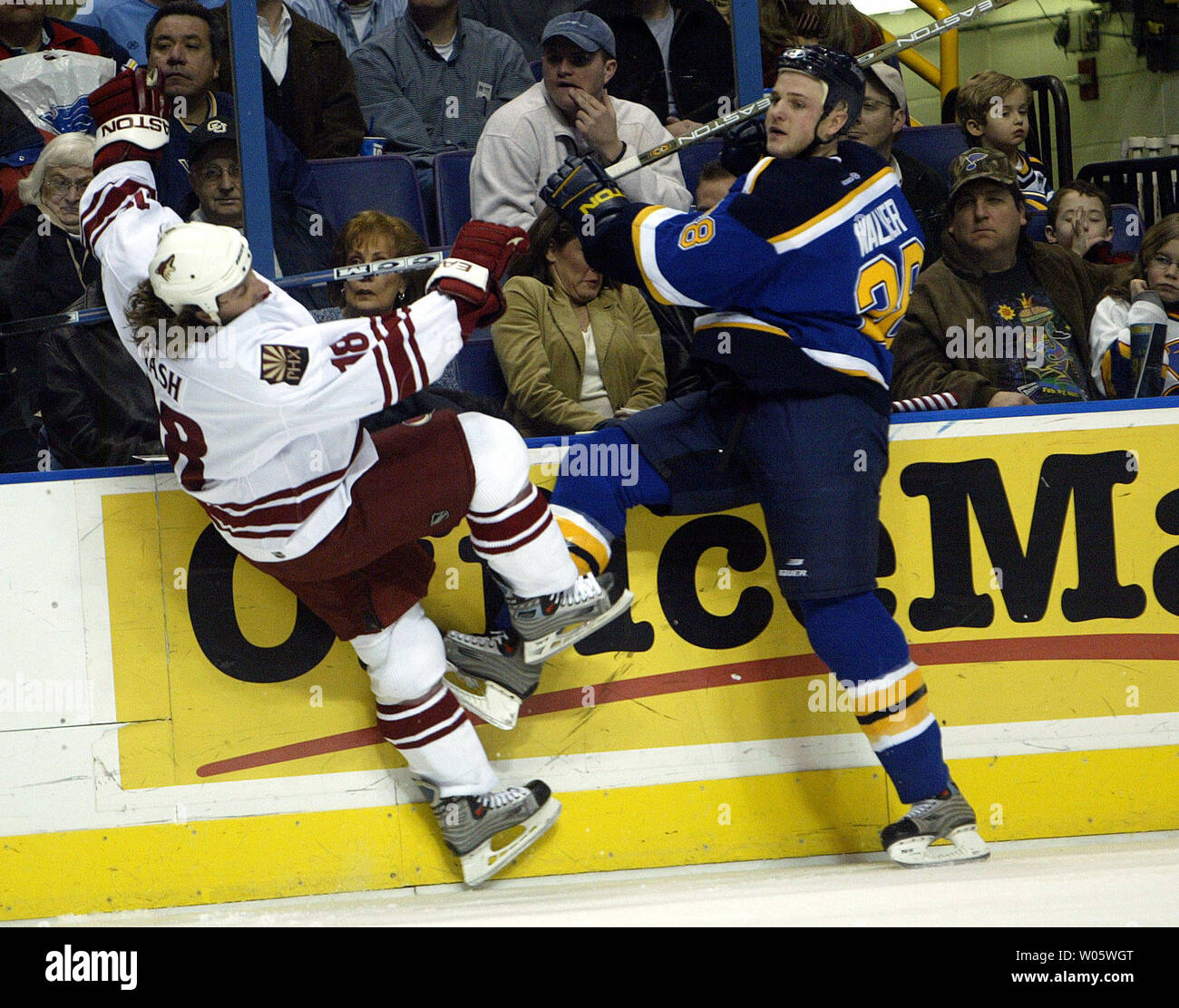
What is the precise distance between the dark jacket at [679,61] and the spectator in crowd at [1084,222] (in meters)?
1.31

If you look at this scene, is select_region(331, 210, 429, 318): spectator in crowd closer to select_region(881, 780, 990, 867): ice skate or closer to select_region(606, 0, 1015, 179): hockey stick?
select_region(606, 0, 1015, 179): hockey stick

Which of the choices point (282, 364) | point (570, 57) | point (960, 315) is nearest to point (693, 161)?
point (570, 57)

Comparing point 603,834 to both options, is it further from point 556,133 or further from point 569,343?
point 556,133

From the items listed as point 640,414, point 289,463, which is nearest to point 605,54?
point 640,414

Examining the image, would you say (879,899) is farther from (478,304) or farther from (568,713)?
(478,304)

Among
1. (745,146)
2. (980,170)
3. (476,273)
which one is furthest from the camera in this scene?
(980,170)

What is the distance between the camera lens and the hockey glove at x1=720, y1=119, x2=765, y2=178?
8.86 feet

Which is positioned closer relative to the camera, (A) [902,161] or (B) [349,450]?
(B) [349,450]

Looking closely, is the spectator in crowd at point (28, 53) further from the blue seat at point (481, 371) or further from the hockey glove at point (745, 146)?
the hockey glove at point (745, 146)

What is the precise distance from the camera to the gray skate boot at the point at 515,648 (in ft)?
8.32

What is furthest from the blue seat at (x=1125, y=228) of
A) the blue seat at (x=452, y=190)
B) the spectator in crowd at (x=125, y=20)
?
the spectator in crowd at (x=125, y=20)

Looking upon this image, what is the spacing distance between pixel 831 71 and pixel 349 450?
4.03 feet

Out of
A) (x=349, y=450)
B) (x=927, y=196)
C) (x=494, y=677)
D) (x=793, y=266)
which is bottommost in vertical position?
(x=494, y=677)

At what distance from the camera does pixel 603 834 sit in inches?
110
